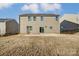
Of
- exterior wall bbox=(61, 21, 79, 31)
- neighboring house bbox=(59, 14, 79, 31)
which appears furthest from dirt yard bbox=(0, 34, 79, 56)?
exterior wall bbox=(61, 21, 79, 31)

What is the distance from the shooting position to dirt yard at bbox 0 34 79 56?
9891 millimetres

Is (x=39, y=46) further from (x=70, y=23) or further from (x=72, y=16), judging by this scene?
(x=70, y=23)

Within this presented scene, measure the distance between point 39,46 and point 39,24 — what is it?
4112 mm

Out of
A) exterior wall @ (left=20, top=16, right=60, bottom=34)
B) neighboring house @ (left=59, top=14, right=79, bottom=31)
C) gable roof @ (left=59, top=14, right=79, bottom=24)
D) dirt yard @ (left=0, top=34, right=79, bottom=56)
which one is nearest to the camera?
dirt yard @ (left=0, top=34, right=79, bottom=56)

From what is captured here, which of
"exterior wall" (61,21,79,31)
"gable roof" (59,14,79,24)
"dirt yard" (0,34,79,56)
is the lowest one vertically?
"dirt yard" (0,34,79,56)

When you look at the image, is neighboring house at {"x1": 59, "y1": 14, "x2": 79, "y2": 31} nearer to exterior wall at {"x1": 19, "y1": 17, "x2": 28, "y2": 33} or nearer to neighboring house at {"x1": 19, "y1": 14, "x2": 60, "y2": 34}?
neighboring house at {"x1": 19, "y1": 14, "x2": 60, "y2": 34}

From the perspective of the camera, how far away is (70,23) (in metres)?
16.8

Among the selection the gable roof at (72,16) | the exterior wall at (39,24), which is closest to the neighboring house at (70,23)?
the gable roof at (72,16)

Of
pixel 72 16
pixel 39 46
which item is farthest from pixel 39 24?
pixel 39 46

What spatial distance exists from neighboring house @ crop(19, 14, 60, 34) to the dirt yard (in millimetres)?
1697

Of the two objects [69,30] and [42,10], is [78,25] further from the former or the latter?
[42,10]

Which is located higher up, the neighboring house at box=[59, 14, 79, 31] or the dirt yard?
the neighboring house at box=[59, 14, 79, 31]

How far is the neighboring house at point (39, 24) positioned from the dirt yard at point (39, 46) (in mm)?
1697

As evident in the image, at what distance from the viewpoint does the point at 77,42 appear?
11141 millimetres
